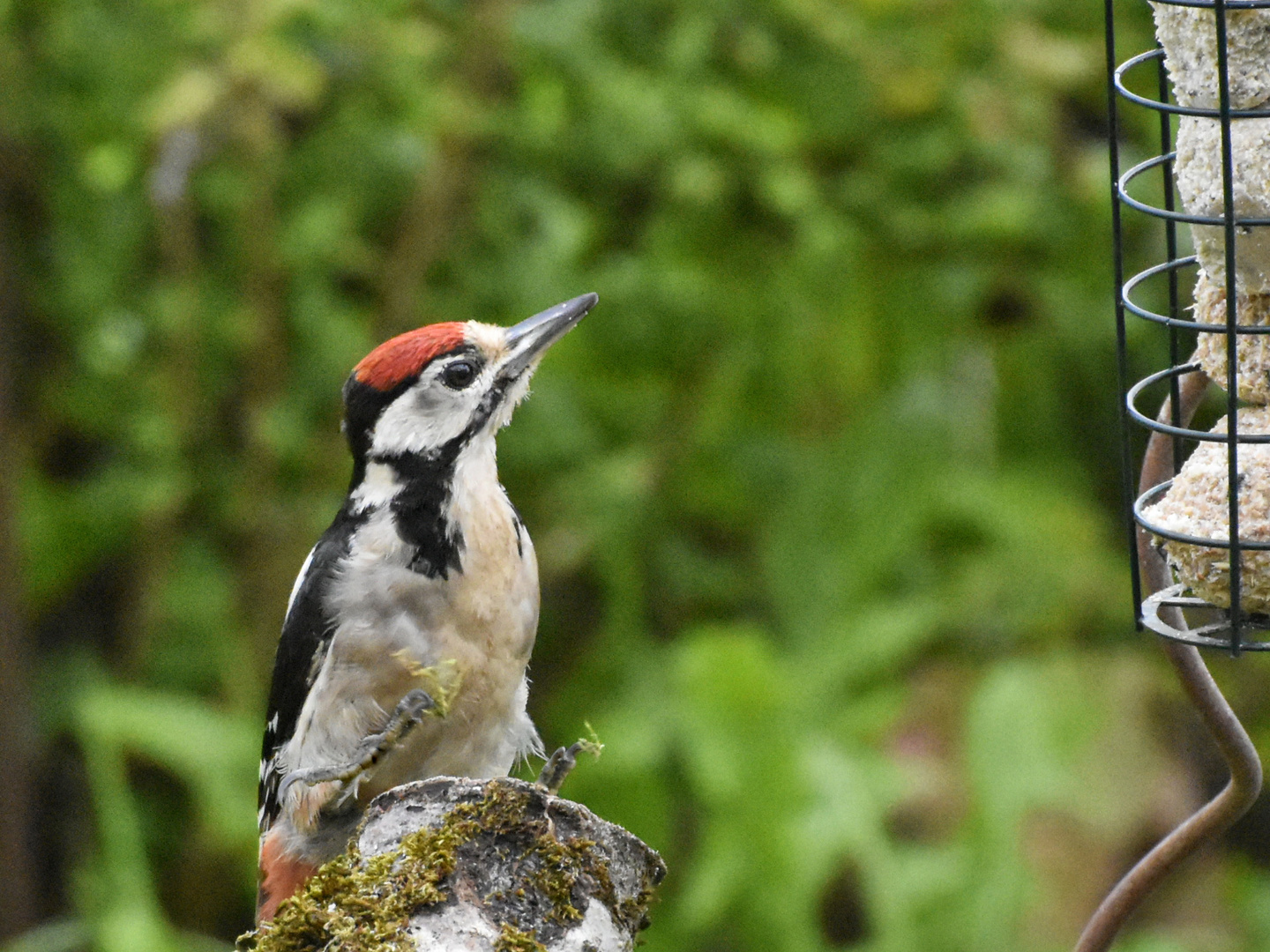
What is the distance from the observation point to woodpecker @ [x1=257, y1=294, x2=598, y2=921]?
9.55 feet

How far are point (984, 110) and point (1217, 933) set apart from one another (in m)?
2.39

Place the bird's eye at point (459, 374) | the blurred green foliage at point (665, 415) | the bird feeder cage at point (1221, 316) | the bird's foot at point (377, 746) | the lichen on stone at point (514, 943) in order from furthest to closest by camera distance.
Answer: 1. the blurred green foliage at point (665, 415)
2. the bird's eye at point (459, 374)
3. the bird's foot at point (377, 746)
4. the bird feeder cage at point (1221, 316)
5. the lichen on stone at point (514, 943)

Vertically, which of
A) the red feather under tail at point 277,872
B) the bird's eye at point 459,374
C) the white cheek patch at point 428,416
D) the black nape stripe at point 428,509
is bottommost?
the red feather under tail at point 277,872

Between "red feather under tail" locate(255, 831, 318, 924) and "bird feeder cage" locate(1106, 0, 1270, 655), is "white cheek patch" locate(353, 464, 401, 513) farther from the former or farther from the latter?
"bird feeder cage" locate(1106, 0, 1270, 655)

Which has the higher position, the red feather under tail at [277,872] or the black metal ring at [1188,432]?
the black metal ring at [1188,432]

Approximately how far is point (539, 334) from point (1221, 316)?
1332mm

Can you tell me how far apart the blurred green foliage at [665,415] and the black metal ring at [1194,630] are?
87.3 inches

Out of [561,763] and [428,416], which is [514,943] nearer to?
[561,763]

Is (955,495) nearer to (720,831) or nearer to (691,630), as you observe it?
(691,630)

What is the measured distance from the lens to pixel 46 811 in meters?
5.38

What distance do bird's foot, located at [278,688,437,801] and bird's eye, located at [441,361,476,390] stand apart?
570mm

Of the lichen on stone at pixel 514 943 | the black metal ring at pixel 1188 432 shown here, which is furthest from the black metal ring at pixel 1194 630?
the lichen on stone at pixel 514 943

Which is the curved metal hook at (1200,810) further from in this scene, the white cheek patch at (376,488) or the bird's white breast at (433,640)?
the white cheek patch at (376,488)

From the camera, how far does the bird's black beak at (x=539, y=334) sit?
9.89 feet
